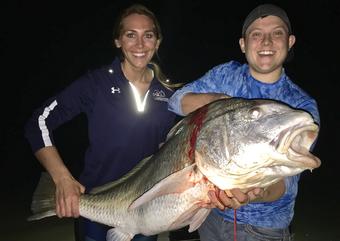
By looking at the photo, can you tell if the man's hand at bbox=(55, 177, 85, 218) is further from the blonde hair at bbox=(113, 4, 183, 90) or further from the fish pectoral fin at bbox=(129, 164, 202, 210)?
the blonde hair at bbox=(113, 4, 183, 90)

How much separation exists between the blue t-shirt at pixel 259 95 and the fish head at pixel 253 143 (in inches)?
17.9

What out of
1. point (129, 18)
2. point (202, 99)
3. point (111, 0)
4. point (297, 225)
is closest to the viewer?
point (202, 99)

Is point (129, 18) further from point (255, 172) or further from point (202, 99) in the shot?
point (255, 172)

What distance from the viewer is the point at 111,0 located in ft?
234

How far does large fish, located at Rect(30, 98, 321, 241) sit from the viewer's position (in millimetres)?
2367

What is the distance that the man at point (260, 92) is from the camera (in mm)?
3018

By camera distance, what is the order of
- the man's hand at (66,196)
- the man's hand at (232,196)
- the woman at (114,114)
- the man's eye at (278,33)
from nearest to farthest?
the man's hand at (232,196) < the man's eye at (278,33) < the man's hand at (66,196) < the woman at (114,114)

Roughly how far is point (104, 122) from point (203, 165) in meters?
1.25

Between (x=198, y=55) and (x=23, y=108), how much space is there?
33.0 metres

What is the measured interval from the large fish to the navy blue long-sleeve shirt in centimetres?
21

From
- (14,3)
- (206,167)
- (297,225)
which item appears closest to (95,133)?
(206,167)

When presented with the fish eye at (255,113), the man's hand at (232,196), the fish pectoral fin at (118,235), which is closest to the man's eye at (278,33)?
the fish eye at (255,113)

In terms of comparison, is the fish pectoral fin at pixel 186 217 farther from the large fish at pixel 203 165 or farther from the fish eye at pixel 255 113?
the fish eye at pixel 255 113

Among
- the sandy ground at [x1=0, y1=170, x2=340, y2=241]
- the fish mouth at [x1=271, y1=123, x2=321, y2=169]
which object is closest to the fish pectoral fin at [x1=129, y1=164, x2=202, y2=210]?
the fish mouth at [x1=271, y1=123, x2=321, y2=169]
